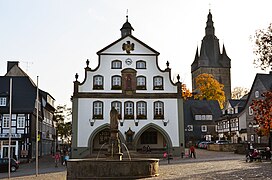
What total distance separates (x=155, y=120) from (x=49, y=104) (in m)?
24.7

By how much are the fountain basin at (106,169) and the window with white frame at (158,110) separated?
2412cm

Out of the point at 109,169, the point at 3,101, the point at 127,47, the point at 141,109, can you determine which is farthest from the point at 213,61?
the point at 109,169

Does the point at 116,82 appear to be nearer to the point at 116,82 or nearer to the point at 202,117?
the point at 116,82

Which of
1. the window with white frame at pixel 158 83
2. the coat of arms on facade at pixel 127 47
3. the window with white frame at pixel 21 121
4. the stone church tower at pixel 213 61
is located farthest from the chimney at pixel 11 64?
the stone church tower at pixel 213 61

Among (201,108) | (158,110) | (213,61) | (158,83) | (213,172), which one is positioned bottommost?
(213,172)

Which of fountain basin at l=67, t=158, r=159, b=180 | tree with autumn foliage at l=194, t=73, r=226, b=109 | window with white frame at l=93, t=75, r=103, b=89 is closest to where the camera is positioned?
fountain basin at l=67, t=158, r=159, b=180

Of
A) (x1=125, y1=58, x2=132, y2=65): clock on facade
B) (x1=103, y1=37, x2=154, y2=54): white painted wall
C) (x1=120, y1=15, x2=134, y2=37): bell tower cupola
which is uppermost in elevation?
(x1=120, y1=15, x2=134, y2=37): bell tower cupola

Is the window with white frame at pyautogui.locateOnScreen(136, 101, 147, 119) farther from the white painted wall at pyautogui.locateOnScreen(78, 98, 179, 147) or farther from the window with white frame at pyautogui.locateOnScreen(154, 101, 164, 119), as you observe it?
the window with white frame at pyautogui.locateOnScreen(154, 101, 164, 119)

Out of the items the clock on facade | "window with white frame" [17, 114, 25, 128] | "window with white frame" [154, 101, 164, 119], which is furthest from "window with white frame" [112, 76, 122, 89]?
"window with white frame" [17, 114, 25, 128]

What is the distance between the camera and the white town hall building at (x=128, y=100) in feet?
140

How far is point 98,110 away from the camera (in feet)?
141

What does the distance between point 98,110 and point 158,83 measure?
7074 millimetres

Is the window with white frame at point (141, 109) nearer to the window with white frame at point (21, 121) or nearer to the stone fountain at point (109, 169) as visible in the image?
→ the window with white frame at point (21, 121)

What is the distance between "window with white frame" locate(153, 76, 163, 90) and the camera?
44.2m
